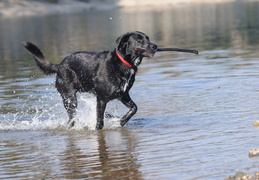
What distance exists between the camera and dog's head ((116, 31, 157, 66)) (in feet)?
27.5

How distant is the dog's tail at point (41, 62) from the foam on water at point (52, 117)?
0.81 metres

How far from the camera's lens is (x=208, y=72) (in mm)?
14180

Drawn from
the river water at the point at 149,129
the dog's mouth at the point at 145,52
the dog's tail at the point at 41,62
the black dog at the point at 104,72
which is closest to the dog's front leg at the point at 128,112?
the black dog at the point at 104,72

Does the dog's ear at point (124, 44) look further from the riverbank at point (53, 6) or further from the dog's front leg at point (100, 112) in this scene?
the riverbank at point (53, 6)

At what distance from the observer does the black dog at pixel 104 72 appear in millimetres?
8445

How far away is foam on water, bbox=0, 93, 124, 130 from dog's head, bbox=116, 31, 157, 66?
1.38 meters

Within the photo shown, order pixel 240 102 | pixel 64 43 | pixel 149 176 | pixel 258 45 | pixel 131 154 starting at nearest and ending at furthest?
1. pixel 149 176
2. pixel 131 154
3. pixel 240 102
4. pixel 258 45
5. pixel 64 43

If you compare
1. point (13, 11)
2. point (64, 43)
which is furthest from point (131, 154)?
point (13, 11)

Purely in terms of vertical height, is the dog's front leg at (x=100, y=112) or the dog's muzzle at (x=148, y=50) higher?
the dog's muzzle at (x=148, y=50)

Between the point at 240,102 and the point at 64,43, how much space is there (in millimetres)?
17035

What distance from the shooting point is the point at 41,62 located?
9.85 metres

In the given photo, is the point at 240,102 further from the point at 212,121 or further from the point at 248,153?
the point at 248,153

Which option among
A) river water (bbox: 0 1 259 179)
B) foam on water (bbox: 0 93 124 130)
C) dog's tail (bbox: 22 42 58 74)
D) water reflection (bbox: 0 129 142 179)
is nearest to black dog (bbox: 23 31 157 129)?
dog's tail (bbox: 22 42 58 74)

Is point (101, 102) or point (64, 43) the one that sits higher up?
point (101, 102)
